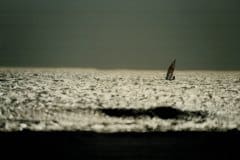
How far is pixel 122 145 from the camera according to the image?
6656 millimetres

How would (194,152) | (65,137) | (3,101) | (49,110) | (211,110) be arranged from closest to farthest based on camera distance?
(194,152) < (65,137) < (49,110) < (211,110) < (3,101)

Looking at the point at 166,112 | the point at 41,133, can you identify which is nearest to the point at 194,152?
the point at 41,133

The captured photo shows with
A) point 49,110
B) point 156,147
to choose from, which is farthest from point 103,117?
point 156,147

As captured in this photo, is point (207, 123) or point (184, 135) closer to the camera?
point (184, 135)

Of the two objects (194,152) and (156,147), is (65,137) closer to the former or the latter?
(156,147)

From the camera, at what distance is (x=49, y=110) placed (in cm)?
1066

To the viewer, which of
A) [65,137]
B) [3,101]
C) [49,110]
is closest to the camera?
[65,137]

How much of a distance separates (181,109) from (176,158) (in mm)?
5739

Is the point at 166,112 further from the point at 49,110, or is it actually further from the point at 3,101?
the point at 3,101

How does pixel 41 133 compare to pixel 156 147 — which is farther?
pixel 41 133

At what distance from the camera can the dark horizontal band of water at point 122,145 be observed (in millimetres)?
6055

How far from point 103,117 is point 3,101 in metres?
4.32

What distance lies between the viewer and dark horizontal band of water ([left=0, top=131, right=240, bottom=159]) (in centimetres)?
605

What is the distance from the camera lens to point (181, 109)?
37.8 feet
